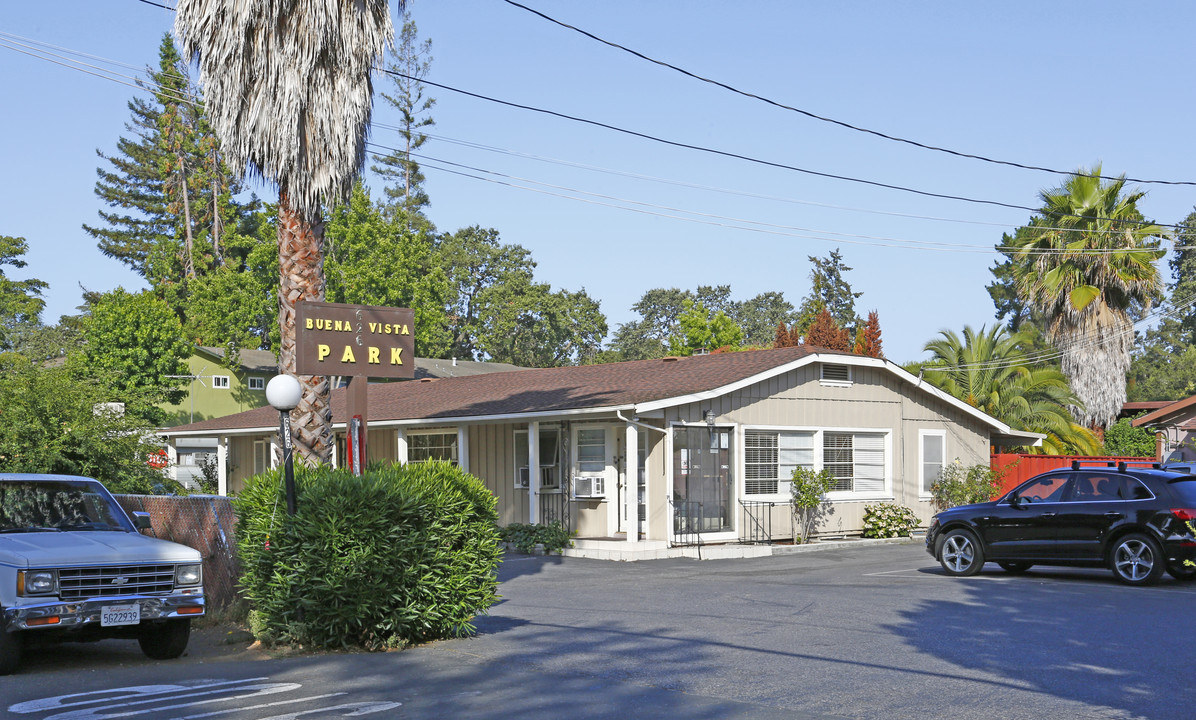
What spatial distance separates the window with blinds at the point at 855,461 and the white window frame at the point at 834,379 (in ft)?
3.34

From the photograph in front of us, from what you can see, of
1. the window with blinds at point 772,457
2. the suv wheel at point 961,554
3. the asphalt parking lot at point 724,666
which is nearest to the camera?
the asphalt parking lot at point 724,666

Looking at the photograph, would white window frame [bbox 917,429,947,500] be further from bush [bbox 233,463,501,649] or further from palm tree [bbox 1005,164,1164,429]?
bush [bbox 233,463,501,649]

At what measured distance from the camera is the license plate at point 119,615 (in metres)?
9.56

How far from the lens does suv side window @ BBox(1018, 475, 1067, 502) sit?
15.7 metres

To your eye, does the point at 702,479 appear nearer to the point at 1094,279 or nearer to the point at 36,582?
the point at 36,582

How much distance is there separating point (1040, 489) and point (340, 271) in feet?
113

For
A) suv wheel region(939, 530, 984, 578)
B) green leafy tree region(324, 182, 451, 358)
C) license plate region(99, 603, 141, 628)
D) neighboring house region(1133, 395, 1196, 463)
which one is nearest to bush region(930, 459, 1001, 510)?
suv wheel region(939, 530, 984, 578)

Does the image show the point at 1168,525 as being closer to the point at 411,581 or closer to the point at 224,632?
the point at 411,581

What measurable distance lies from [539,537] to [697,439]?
3394 mm

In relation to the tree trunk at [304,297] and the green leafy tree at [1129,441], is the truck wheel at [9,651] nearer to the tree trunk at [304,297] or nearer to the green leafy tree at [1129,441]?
the tree trunk at [304,297]

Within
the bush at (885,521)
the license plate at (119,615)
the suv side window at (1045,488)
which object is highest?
the suv side window at (1045,488)

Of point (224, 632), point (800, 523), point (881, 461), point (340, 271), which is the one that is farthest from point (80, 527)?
point (340, 271)

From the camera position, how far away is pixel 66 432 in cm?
1638

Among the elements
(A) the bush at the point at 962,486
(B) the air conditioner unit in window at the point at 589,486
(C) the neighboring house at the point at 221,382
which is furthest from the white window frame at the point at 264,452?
(A) the bush at the point at 962,486
